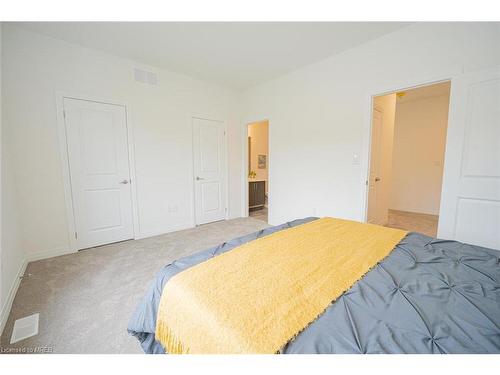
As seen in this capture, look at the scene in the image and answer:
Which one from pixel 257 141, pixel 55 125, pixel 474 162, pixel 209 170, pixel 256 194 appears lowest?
pixel 256 194

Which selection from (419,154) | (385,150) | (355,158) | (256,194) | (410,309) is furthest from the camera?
(256,194)

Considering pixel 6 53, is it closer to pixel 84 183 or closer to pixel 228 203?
pixel 84 183

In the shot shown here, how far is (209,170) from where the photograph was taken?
13.0ft

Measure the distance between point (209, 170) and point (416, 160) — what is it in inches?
183


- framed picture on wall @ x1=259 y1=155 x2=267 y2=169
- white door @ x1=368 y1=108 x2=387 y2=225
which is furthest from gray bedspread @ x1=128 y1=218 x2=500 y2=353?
framed picture on wall @ x1=259 y1=155 x2=267 y2=169

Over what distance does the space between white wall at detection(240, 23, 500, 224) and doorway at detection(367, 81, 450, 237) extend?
1.10 m

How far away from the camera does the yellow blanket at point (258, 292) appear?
69 centimetres

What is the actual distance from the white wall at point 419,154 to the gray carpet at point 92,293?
179 inches

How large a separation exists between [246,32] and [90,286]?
3.04m

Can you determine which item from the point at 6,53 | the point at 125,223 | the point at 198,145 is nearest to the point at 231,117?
the point at 198,145

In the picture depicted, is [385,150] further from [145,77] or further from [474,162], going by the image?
[145,77]

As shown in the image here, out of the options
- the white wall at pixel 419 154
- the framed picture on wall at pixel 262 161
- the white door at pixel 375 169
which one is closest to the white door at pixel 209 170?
the framed picture on wall at pixel 262 161

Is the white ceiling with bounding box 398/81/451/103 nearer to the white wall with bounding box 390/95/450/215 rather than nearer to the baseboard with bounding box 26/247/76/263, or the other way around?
the white wall with bounding box 390/95/450/215

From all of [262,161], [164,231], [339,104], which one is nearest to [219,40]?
[339,104]
